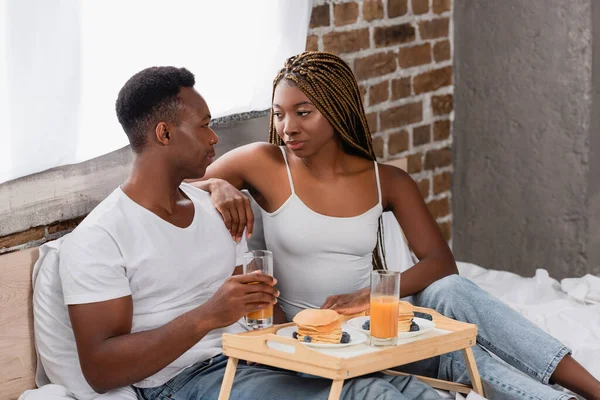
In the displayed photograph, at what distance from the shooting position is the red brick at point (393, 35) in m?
2.91

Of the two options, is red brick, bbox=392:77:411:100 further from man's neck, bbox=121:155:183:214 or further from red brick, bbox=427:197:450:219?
man's neck, bbox=121:155:183:214

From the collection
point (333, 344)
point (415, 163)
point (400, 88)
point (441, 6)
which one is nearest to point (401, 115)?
point (400, 88)

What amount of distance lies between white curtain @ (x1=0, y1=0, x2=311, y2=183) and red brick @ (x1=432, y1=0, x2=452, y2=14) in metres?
0.76

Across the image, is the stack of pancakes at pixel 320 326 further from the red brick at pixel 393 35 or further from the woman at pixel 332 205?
the red brick at pixel 393 35

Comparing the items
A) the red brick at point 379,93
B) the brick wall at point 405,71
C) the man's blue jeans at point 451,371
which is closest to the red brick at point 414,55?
the brick wall at point 405,71

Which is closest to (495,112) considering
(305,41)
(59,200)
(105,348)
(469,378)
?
(305,41)

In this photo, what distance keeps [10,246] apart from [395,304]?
0.85 m

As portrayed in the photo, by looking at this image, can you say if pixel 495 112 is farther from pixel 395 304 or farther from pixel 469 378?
pixel 395 304

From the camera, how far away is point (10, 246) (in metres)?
1.96

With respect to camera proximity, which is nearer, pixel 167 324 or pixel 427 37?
pixel 167 324

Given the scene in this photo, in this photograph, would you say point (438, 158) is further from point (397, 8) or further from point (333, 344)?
point (333, 344)

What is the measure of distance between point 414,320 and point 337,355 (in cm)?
26

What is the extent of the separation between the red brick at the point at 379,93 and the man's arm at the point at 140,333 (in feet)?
4.29

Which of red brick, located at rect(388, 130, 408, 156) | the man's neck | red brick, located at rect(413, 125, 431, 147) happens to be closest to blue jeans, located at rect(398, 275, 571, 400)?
the man's neck
